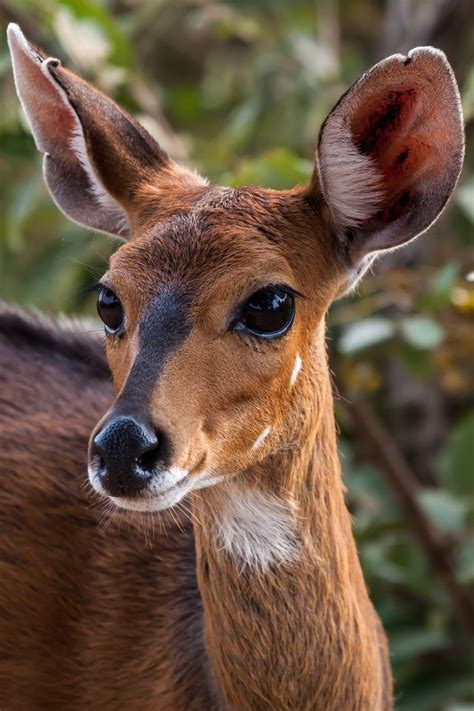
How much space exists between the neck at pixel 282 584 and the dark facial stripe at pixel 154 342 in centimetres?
43

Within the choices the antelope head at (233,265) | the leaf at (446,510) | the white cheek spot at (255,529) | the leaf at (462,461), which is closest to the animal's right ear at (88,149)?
the antelope head at (233,265)

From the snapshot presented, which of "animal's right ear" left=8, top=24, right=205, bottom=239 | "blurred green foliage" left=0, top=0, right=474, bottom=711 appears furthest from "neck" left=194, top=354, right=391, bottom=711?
"blurred green foliage" left=0, top=0, right=474, bottom=711

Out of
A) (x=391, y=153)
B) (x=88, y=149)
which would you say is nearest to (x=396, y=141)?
(x=391, y=153)

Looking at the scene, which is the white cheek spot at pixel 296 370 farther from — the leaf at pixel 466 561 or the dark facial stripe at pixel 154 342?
the leaf at pixel 466 561

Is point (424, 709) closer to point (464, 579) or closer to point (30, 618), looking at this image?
point (464, 579)

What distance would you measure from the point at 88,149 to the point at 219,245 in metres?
0.51

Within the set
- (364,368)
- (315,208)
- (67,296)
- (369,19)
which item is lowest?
(315,208)

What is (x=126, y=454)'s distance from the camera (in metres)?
2.55

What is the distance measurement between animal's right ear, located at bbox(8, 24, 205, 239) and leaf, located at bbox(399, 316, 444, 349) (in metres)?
1.18

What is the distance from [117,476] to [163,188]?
3.10ft

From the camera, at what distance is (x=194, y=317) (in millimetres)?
2781

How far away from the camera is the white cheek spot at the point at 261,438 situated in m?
2.88

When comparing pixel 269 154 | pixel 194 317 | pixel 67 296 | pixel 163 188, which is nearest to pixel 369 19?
pixel 67 296

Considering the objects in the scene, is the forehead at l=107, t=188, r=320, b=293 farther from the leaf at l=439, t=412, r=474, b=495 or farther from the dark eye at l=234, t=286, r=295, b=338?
the leaf at l=439, t=412, r=474, b=495
